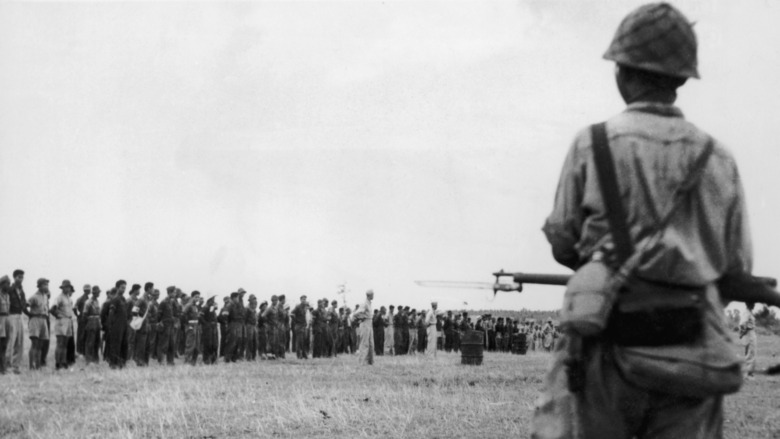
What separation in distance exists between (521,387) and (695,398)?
1369 cm

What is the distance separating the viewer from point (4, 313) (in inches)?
766

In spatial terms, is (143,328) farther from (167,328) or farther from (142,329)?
(167,328)

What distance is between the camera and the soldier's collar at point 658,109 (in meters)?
3.38

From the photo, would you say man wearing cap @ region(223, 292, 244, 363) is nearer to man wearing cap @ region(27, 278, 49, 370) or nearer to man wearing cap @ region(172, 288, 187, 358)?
man wearing cap @ region(172, 288, 187, 358)

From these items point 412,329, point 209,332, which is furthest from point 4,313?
point 412,329

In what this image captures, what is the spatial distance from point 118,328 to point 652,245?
2137cm

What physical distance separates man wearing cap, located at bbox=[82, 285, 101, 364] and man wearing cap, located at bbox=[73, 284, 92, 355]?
0.13 m

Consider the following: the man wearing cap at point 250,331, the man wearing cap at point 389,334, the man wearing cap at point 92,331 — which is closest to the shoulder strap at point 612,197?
the man wearing cap at point 92,331

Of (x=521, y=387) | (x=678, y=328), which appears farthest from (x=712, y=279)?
(x=521, y=387)

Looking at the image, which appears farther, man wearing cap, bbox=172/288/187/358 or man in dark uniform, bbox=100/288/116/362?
man wearing cap, bbox=172/288/187/358

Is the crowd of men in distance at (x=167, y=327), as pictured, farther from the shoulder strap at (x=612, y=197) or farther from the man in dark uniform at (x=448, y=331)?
the shoulder strap at (x=612, y=197)

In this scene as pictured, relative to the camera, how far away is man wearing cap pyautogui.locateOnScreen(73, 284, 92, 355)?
23.3 metres

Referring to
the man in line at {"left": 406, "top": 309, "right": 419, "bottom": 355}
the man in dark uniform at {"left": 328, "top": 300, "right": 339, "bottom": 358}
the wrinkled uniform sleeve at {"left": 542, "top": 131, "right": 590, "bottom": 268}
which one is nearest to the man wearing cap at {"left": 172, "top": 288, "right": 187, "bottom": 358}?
the man in dark uniform at {"left": 328, "top": 300, "right": 339, "bottom": 358}

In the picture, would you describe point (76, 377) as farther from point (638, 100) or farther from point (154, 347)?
point (638, 100)
